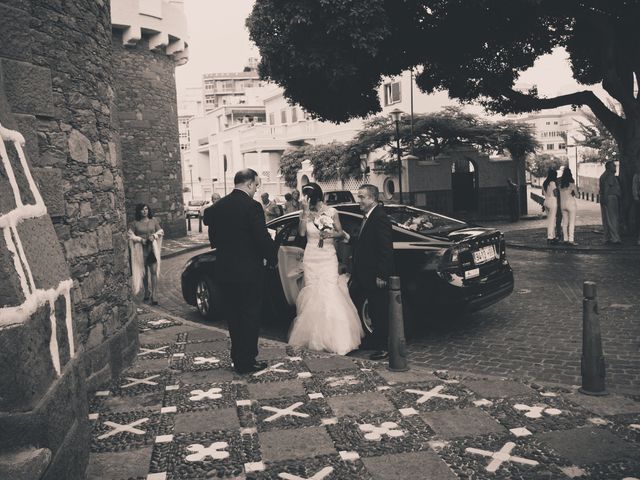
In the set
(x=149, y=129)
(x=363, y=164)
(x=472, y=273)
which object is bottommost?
(x=472, y=273)

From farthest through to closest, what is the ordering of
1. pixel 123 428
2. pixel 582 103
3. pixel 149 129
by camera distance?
pixel 149 129
pixel 582 103
pixel 123 428

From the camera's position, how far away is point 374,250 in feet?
19.2

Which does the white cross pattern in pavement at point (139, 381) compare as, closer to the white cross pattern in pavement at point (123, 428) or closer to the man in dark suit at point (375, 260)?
the white cross pattern in pavement at point (123, 428)

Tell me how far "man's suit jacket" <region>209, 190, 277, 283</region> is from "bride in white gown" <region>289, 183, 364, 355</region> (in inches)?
49.5

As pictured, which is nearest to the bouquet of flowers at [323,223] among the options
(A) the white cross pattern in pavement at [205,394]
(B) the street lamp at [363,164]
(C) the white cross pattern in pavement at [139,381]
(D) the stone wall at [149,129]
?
(A) the white cross pattern in pavement at [205,394]

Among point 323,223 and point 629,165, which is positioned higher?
point 629,165

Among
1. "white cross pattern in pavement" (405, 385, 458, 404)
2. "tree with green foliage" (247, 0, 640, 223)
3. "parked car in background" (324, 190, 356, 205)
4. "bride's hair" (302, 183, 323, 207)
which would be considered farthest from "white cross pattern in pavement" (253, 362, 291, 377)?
"parked car in background" (324, 190, 356, 205)

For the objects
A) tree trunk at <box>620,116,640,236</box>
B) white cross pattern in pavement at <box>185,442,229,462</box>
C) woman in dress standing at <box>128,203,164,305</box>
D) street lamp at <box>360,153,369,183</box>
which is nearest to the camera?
white cross pattern in pavement at <box>185,442,229,462</box>

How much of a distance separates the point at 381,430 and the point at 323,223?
9.48ft

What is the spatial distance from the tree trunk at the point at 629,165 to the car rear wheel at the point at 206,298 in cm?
1115

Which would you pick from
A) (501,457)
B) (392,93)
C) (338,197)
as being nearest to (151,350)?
(501,457)

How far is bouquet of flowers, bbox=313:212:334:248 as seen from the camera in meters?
6.45

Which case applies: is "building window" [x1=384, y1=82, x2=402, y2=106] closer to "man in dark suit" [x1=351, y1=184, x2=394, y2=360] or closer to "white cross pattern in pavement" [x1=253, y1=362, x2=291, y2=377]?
"man in dark suit" [x1=351, y1=184, x2=394, y2=360]

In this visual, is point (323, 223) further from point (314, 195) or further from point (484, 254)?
point (484, 254)
